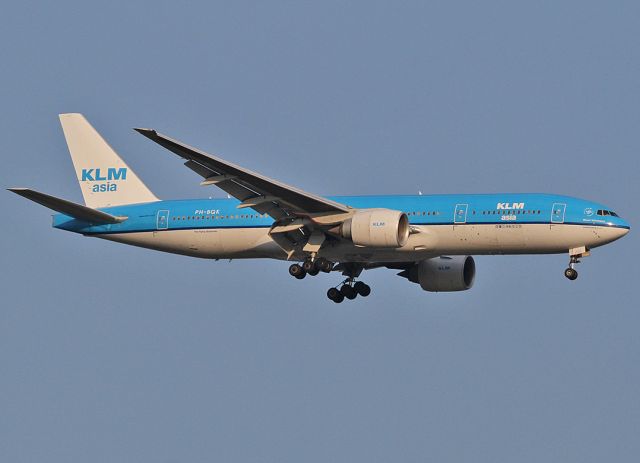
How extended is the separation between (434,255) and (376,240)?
294 cm

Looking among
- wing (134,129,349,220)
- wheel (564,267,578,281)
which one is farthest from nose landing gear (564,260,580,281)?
wing (134,129,349,220)

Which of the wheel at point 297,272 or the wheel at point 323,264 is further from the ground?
the wheel at point 323,264

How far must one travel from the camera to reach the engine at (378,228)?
179ft

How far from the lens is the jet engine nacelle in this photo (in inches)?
2416

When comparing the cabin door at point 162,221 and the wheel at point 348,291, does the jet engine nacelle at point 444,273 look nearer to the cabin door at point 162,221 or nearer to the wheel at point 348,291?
the wheel at point 348,291

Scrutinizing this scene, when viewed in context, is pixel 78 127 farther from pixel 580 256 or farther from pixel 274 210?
pixel 580 256

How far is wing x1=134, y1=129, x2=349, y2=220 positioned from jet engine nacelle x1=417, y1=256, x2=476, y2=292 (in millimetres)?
7063

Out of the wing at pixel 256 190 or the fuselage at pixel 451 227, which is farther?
the fuselage at pixel 451 227

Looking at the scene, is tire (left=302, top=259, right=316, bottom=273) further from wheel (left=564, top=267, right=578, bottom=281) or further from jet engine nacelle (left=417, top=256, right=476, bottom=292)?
wheel (left=564, top=267, right=578, bottom=281)

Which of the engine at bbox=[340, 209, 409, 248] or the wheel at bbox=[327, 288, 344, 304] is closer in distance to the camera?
the engine at bbox=[340, 209, 409, 248]

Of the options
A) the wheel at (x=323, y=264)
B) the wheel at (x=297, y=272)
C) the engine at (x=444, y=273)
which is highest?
the engine at (x=444, y=273)

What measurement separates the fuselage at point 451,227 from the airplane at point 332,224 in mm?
39

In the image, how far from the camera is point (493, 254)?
184 ft

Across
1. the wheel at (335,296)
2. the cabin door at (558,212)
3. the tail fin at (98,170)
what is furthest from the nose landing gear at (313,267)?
the cabin door at (558,212)
